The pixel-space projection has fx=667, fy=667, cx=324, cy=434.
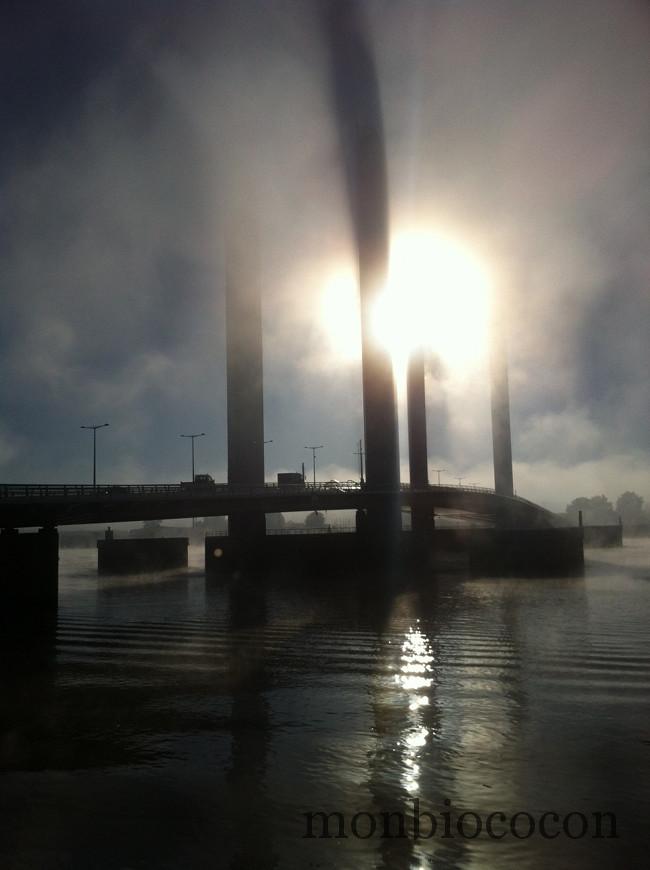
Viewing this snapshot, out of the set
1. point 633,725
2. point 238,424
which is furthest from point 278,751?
point 238,424

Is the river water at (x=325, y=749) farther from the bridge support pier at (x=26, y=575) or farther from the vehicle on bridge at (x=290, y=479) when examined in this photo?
the vehicle on bridge at (x=290, y=479)

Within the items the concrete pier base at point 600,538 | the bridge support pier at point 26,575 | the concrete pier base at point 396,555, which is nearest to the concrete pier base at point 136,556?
the concrete pier base at point 396,555

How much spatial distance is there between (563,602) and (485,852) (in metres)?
47.4

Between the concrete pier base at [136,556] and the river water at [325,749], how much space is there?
71038mm

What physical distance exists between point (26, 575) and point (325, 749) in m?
47.2

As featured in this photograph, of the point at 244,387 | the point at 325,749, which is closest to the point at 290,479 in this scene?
the point at 244,387

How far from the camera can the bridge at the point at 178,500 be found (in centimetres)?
5903

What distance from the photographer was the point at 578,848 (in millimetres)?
12383

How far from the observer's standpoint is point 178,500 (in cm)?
7269

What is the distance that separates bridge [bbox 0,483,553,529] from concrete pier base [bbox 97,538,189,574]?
3163 cm

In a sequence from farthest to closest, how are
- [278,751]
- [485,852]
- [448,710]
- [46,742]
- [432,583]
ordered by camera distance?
1. [432,583]
2. [448,710]
3. [46,742]
4. [278,751]
5. [485,852]

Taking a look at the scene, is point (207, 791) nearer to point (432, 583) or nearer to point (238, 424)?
point (432, 583)

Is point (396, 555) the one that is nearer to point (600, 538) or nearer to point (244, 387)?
point (244, 387)

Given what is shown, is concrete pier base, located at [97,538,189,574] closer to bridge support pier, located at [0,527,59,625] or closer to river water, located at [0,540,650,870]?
bridge support pier, located at [0,527,59,625]
